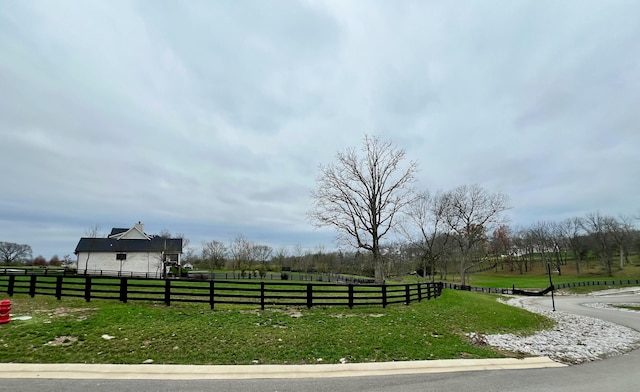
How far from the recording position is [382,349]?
Answer: 27.3 feet

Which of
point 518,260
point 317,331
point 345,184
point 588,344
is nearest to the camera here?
point 317,331

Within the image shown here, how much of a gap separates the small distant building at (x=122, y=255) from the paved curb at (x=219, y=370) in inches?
1598

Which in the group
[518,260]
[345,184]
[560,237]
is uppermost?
[345,184]

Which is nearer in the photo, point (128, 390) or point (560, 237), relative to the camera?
point (128, 390)

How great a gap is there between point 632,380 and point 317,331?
23.7 ft

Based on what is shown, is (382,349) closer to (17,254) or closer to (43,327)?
(43,327)

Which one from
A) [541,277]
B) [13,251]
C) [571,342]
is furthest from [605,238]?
[13,251]

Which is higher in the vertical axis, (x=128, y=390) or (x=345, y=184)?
(x=345, y=184)

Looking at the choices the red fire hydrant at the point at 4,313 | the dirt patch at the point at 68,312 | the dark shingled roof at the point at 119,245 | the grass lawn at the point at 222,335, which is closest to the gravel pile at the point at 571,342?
the grass lawn at the point at 222,335

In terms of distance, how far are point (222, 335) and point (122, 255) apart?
4394 cm

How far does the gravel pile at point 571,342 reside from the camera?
9289 mm

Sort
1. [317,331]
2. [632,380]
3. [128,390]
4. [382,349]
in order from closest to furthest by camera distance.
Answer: [128,390], [632,380], [382,349], [317,331]

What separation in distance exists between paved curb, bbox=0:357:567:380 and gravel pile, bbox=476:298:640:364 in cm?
293

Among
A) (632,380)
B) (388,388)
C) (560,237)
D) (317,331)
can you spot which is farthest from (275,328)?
(560,237)
